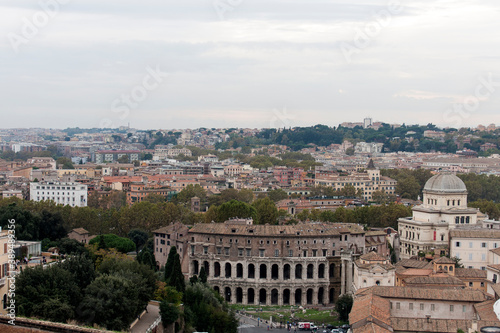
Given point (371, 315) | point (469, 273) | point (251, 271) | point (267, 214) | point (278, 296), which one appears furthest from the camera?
point (267, 214)

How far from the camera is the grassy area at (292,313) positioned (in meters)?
42.9

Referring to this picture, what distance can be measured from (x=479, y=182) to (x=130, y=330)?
67702 mm

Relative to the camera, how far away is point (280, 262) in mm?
48562

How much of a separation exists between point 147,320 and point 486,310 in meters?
14.5

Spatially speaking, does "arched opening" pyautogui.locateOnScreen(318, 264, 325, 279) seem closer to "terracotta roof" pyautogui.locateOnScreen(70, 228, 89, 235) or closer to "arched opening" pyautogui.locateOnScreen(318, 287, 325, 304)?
"arched opening" pyautogui.locateOnScreen(318, 287, 325, 304)

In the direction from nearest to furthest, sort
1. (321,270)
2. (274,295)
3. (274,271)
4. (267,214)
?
(274,295)
(321,270)
(274,271)
(267,214)

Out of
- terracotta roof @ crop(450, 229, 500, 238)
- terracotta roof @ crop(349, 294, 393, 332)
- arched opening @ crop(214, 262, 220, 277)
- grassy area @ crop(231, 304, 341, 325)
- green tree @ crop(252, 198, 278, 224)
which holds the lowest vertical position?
grassy area @ crop(231, 304, 341, 325)

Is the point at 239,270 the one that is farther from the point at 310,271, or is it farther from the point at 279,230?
the point at 310,271

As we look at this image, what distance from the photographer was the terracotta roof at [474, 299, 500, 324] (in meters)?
32.0

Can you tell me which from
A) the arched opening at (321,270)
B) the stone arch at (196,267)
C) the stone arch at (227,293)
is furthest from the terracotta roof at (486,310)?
the stone arch at (196,267)

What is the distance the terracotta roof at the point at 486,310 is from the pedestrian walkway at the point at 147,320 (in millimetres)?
13742

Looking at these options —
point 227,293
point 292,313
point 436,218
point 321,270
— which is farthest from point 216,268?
point 436,218

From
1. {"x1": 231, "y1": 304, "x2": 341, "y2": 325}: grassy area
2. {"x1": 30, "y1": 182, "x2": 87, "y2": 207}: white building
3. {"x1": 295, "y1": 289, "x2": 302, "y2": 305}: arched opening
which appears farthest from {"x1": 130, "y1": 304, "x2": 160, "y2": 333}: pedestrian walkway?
{"x1": 30, "y1": 182, "x2": 87, "y2": 207}: white building

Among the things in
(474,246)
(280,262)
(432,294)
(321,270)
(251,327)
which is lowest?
(251,327)
